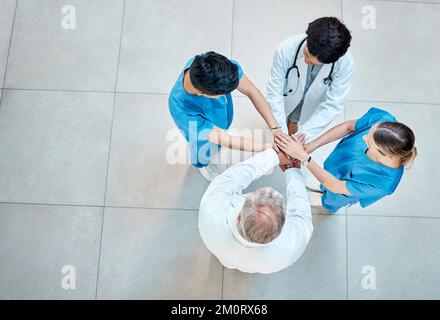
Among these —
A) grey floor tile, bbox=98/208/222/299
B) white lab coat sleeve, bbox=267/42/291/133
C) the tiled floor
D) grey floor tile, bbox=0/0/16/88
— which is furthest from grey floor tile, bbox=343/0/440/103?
grey floor tile, bbox=0/0/16/88

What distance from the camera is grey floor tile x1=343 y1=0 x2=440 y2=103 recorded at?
283 centimetres

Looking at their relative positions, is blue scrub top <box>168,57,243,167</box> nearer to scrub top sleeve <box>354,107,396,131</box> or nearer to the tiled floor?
scrub top sleeve <box>354,107,396,131</box>

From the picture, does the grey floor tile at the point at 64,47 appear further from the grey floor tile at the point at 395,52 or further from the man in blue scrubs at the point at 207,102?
the grey floor tile at the point at 395,52

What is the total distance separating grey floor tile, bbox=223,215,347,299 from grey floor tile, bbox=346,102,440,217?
0.35 metres

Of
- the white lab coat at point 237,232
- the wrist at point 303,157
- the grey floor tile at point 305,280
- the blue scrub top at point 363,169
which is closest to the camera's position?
the white lab coat at point 237,232

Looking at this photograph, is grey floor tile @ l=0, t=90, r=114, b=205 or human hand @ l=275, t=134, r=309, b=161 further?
grey floor tile @ l=0, t=90, r=114, b=205

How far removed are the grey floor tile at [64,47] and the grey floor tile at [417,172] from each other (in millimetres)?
1948

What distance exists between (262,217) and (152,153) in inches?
60.7

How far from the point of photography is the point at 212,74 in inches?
61.9

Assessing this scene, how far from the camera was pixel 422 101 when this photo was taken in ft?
9.25

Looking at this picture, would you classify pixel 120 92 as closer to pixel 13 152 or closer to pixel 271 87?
pixel 13 152

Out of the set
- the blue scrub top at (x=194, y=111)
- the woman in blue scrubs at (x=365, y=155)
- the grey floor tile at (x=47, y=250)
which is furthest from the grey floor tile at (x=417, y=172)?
the grey floor tile at (x=47, y=250)

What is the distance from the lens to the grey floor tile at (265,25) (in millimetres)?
2871

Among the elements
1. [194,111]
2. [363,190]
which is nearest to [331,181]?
[363,190]
